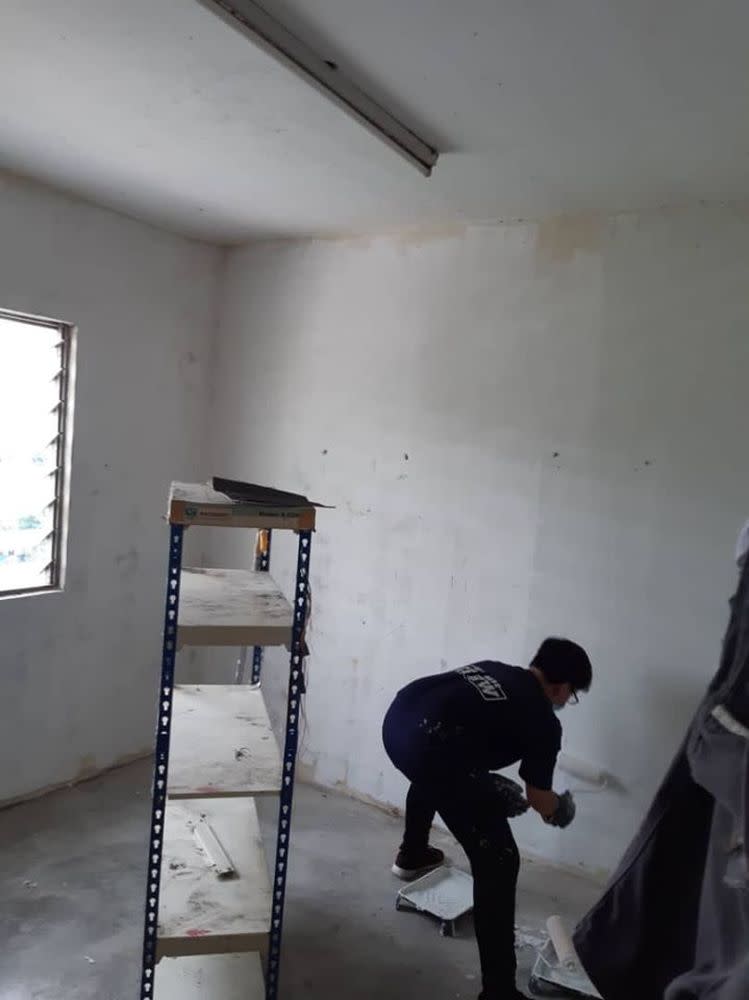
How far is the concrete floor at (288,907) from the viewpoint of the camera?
210cm

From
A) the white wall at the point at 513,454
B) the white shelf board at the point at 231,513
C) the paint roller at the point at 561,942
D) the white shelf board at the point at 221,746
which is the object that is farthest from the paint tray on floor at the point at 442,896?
the white shelf board at the point at 231,513

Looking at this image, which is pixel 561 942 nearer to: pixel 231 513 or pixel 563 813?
pixel 563 813

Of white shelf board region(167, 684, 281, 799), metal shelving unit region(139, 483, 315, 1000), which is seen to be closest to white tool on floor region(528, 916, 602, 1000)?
metal shelving unit region(139, 483, 315, 1000)

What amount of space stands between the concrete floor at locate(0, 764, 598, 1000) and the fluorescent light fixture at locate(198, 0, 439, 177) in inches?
92.6

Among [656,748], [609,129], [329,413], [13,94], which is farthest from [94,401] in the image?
[656,748]

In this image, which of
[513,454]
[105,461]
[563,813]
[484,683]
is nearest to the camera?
[484,683]

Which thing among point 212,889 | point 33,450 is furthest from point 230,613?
point 33,450

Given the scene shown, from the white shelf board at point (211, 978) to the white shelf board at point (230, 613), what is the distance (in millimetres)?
1009

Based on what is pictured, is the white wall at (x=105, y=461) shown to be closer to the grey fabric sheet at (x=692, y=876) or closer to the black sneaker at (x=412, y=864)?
the black sneaker at (x=412, y=864)

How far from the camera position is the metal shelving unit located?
1.71 metres

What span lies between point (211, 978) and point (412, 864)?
0.84 metres

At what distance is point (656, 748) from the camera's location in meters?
2.57

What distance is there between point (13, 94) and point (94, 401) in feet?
4.13

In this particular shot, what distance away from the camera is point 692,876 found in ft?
5.72
